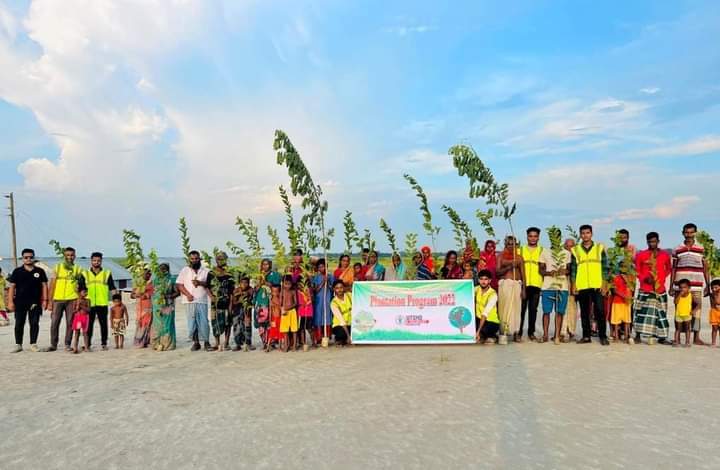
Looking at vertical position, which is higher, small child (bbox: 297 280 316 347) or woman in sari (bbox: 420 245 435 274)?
woman in sari (bbox: 420 245 435 274)

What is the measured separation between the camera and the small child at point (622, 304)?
9961mm

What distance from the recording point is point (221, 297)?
1043 cm

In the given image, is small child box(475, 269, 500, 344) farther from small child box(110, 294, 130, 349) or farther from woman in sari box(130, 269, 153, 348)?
small child box(110, 294, 130, 349)

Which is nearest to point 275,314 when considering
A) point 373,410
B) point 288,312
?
point 288,312

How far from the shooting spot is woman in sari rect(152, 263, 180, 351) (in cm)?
1078

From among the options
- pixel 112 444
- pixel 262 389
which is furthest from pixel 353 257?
pixel 112 444

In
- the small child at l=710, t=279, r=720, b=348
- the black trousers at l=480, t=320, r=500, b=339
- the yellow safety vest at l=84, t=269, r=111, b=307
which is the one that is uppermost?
the yellow safety vest at l=84, t=269, r=111, b=307

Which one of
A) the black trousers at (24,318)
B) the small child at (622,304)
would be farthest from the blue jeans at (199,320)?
the small child at (622,304)

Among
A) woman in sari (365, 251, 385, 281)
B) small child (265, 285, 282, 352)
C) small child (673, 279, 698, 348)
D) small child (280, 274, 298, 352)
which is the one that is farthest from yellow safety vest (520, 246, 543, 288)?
small child (265, 285, 282, 352)

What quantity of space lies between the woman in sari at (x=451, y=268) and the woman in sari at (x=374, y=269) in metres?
1.20

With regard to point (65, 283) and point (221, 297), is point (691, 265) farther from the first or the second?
point (65, 283)

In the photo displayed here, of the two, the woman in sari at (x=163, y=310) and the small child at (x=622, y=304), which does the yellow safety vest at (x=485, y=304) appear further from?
the woman in sari at (x=163, y=310)

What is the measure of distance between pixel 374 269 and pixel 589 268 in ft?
13.0

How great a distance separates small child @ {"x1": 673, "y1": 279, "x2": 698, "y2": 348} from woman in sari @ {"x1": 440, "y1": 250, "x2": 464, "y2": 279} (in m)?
3.77
